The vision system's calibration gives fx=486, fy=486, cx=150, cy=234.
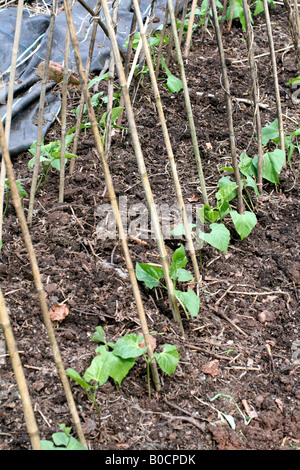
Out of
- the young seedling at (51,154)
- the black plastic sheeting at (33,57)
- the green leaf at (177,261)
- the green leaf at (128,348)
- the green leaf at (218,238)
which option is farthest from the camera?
the black plastic sheeting at (33,57)

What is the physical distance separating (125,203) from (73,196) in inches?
12.0

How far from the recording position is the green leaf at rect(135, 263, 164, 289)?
85.0 inches

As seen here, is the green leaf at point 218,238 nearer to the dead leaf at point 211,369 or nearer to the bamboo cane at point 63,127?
the dead leaf at point 211,369

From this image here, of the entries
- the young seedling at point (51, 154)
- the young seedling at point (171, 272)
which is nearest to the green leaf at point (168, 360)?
the young seedling at point (171, 272)

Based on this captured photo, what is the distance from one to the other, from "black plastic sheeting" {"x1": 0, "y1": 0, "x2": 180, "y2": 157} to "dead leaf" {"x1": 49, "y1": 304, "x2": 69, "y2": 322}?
5.13 ft

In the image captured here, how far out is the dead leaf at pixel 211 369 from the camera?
6.57ft

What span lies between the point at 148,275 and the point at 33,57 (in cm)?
Result: 277

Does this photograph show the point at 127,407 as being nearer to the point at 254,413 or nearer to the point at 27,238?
the point at 254,413

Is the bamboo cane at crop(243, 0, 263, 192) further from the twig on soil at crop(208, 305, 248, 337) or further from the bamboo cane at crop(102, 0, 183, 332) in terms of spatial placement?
the bamboo cane at crop(102, 0, 183, 332)

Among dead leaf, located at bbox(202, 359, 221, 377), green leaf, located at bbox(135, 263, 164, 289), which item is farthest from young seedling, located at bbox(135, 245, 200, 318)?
dead leaf, located at bbox(202, 359, 221, 377)

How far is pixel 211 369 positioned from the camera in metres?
2.02

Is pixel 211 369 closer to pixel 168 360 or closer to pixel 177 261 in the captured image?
pixel 168 360

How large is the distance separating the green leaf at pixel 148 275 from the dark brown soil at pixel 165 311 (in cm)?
12
